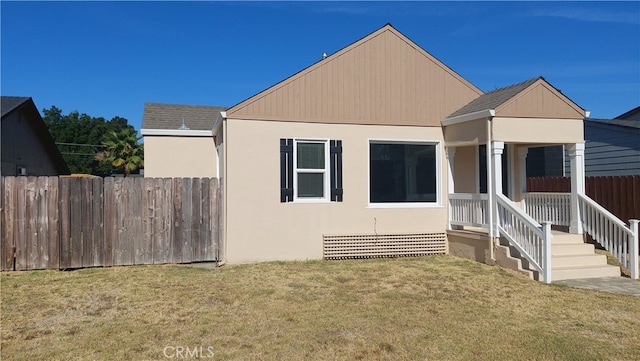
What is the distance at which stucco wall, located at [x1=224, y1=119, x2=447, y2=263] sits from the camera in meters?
9.23

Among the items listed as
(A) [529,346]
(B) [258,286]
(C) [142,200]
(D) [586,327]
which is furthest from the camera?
(C) [142,200]

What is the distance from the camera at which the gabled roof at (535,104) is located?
28.9 feet

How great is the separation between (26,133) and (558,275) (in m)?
18.5

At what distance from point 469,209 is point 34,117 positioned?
55.7 feet

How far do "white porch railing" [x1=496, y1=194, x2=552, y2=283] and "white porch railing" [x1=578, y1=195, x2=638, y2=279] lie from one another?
1685 millimetres

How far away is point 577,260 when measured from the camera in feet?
27.0

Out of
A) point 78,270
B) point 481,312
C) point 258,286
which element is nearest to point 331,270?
point 258,286

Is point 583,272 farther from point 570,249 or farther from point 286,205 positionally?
point 286,205

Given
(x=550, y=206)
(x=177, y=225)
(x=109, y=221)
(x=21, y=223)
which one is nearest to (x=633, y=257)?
(x=550, y=206)

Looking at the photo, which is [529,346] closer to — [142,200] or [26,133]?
[142,200]

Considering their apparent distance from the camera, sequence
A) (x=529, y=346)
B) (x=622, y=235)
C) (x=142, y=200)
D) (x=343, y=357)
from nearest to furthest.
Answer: (x=343, y=357) < (x=529, y=346) < (x=622, y=235) < (x=142, y=200)

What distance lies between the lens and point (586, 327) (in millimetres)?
5223

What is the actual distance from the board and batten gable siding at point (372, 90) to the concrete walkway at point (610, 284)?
4488 mm

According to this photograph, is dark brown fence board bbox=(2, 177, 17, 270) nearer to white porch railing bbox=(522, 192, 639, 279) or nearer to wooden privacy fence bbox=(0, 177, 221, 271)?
wooden privacy fence bbox=(0, 177, 221, 271)
